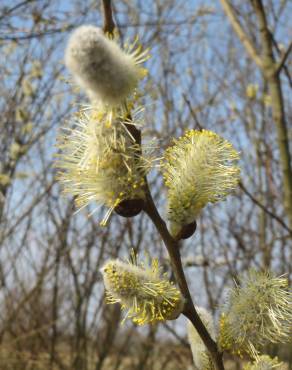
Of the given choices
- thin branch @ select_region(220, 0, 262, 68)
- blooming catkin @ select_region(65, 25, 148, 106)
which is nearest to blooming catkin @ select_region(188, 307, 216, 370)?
blooming catkin @ select_region(65, 25, 148, 106)

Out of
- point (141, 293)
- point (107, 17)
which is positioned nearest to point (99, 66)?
point (107, 17)

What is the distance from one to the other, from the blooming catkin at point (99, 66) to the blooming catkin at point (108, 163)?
0.05m

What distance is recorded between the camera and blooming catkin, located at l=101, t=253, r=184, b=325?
905mm

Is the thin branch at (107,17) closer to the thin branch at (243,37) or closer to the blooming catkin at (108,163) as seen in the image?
the blooming catkin at (108,163)

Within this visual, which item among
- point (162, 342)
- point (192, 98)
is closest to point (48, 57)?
point (192, 98)

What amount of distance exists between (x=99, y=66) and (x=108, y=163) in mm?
180

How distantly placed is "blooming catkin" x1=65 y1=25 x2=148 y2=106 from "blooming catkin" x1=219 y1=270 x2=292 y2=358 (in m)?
0.46

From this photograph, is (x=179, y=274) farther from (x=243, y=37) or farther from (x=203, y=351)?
(x=243, y=37)

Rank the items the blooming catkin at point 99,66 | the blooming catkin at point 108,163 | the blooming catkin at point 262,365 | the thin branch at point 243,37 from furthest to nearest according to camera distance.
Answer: the thin branch at point 243,37, the blooming catkin at point 262,365, the blooming catkin at point 108,163, the blooming catkin at point 99,66

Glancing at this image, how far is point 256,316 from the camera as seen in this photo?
991 mm

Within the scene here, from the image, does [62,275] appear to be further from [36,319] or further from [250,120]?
[250,120]

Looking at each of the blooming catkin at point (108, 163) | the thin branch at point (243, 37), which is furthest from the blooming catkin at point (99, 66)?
the thin branch at point (243, 37)

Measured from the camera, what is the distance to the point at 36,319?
4773 mm

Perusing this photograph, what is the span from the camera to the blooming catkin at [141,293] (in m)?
0.91
